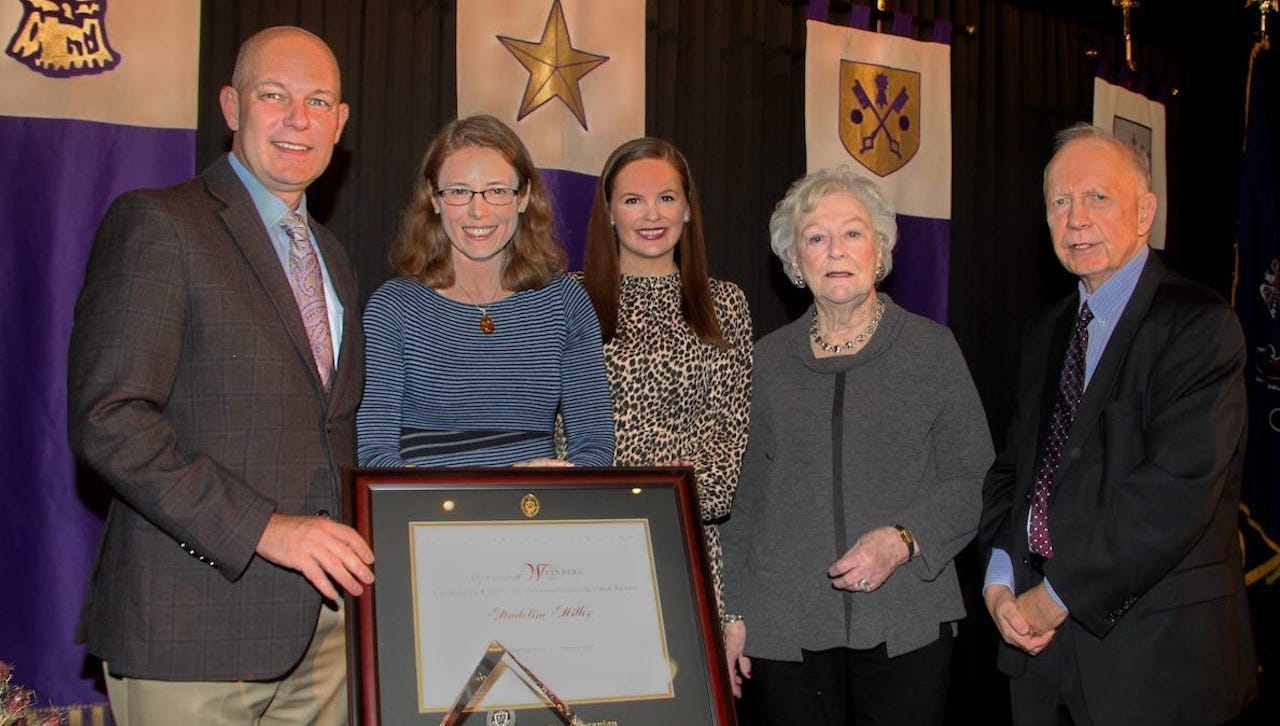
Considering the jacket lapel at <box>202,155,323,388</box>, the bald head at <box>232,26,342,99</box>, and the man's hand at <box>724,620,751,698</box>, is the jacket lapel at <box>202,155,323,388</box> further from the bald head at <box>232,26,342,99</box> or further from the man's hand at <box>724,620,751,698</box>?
the man's hand at <box>724,620,751,698</box>

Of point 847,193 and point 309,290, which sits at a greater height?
point 847,193

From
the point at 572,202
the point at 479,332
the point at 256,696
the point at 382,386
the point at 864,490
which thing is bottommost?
the point at 256,696

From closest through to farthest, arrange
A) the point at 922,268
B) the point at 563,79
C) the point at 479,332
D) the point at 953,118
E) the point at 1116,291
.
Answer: the point at 479,332, the point at 1116,291, the point at 563,79, the point at 922,268, the point at 953,118

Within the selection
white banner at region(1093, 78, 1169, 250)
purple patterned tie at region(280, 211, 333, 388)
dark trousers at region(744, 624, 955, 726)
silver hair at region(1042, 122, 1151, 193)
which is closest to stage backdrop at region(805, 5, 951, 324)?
white banner at region(1093, 78, 1169, 250)

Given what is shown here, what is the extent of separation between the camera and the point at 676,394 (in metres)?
2.87

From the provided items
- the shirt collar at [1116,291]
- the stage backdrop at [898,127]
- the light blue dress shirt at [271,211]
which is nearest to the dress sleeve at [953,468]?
the shirt collar at [1116,291]

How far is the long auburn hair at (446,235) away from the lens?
2.51 m

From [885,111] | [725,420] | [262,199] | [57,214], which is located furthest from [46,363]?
[885,111]

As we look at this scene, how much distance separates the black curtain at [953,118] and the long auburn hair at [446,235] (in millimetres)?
1501

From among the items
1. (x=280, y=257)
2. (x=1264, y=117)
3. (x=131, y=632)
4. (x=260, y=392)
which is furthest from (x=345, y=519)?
(x=1264, y=117)

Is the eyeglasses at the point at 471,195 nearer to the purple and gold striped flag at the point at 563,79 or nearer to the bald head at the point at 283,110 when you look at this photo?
the bald head at the point at 283,110

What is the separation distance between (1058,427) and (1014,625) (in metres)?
0.47

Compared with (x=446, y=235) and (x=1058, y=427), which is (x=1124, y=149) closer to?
(x=1058, y=427)

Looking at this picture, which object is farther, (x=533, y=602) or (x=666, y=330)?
(x=666, y=330)
